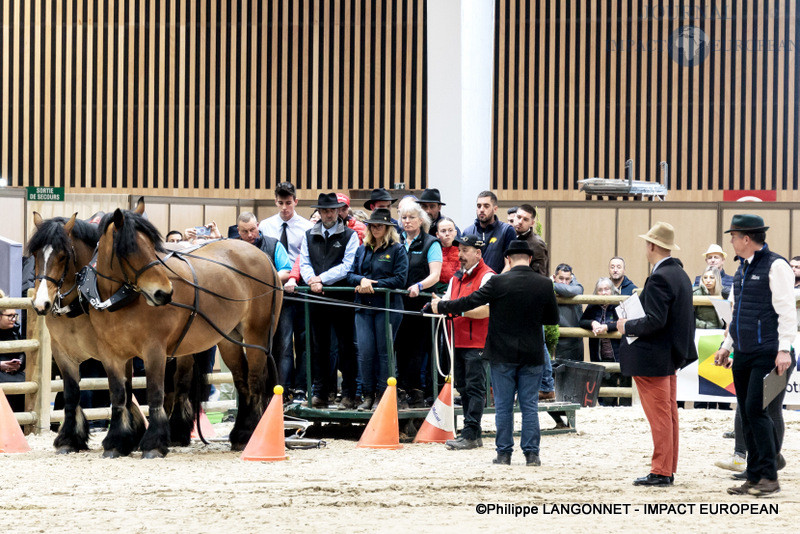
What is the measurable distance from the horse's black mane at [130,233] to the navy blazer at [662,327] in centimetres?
348

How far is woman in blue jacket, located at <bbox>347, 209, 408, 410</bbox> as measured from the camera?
909 centimetres

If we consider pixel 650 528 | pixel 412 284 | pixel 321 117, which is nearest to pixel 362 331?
pixel 412 284

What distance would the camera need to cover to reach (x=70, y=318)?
8227 mm

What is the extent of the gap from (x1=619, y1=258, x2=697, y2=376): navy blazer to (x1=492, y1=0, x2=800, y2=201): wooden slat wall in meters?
13.3

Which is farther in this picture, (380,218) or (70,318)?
(380,218)

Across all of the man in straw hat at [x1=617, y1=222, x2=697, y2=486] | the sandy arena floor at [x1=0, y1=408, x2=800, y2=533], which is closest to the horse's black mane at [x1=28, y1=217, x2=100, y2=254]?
the sandy arena floor at [x1=0, y1=408, x2=800, y2=533]

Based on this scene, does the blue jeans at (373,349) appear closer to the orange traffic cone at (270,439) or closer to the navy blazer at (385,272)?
the navy blazer at (385,272)

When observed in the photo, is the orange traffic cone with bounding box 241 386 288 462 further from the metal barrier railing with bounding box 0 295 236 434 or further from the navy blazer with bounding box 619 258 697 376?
the navy blazer with bounding box 619 258 697 376

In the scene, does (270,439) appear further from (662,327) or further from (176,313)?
(662,327)

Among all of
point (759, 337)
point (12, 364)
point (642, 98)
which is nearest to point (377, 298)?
point (12, 364)

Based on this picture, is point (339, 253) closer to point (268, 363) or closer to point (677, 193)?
point (268, 363)

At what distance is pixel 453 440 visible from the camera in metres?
8.78

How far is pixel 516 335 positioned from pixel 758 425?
1.85m

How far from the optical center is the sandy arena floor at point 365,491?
Answer: 221 inches
